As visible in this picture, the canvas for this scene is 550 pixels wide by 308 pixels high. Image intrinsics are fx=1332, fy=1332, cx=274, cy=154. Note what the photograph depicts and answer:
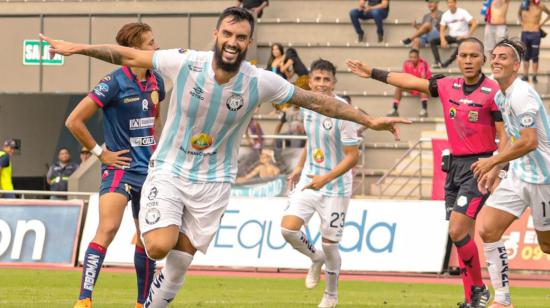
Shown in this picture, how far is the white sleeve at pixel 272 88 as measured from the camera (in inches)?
396

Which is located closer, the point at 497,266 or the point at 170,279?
the point at 170,279

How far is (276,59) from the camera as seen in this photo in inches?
1136

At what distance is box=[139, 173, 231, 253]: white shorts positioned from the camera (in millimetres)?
9961

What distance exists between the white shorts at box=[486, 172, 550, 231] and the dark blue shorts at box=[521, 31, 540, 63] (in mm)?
15429

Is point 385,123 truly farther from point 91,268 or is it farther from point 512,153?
point 91,268

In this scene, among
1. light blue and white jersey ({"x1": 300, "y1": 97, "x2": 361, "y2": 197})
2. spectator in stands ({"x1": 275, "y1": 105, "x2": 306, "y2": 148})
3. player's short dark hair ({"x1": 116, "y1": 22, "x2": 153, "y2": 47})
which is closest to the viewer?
player's short dark hair ({"x1": 116, "y1": 22, "x2": 153, "y2": 47})

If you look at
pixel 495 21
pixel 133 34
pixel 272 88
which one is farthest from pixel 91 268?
pixel 495 21

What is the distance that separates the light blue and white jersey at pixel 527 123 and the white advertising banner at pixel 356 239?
343 inches

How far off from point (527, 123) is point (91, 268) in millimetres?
4184

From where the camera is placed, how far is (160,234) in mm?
9867

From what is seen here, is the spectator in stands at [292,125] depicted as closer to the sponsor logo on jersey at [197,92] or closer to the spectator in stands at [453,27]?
the spectator in stands at [453,27]

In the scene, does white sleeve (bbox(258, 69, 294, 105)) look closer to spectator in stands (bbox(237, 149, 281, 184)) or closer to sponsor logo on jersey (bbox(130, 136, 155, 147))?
sponsor logo on jersey (bbox(130, 136, 155, 147))

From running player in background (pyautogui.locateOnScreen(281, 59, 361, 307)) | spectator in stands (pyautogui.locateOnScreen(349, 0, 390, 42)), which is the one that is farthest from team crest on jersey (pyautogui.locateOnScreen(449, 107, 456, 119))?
spectator in stands (pyautogui.locateOnScreen(349, 0, 390, 42))

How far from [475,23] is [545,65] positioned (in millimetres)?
2241
